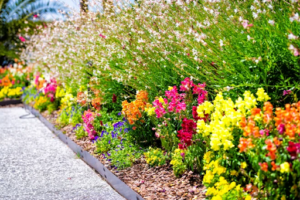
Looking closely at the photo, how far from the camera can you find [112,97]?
6.89 m

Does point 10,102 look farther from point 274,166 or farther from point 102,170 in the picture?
point 274,166

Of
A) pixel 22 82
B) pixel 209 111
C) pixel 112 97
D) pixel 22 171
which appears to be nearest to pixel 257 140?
pixel 209 111

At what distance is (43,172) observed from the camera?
5.23m

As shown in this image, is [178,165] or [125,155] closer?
[178,165]

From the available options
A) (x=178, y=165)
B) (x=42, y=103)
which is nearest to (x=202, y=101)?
(x=178, y=165)

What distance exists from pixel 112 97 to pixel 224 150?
382 cm

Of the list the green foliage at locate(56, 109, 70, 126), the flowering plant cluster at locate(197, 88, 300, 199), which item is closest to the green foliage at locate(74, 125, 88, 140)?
the green foliage at locate(56, 109, 70, 126)

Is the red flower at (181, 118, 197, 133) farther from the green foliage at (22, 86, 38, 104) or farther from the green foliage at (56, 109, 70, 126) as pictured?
the green foliage at (22, 86, 38, 104)

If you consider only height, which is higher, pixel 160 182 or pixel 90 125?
pixel 90 125

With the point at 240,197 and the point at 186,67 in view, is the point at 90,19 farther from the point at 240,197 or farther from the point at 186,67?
the point at 240,197

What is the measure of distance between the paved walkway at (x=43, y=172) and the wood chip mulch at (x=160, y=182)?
9.3 inches

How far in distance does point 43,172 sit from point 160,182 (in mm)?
1875

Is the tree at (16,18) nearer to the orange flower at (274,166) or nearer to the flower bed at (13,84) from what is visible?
the flower bed at (13,84)

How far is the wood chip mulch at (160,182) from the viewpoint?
373 centimetres
